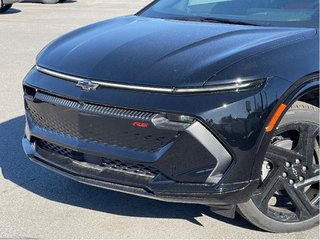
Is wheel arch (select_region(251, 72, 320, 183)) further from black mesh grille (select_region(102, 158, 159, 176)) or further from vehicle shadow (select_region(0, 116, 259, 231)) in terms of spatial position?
vehicle shadow (select_region(0, 116, 259, 231))

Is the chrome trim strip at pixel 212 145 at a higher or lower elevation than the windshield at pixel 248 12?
lower

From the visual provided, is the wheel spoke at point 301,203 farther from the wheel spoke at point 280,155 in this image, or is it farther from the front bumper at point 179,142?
the front bumper at point 179,142

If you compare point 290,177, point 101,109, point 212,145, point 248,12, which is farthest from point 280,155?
point 248,12

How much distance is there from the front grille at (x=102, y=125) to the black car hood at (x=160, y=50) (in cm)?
19

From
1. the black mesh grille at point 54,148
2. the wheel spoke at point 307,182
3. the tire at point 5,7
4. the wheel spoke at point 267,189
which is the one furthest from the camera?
the tire at point 5,7

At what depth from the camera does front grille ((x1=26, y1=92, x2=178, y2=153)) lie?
278 centimetres

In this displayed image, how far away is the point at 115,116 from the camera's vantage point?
9.31 feet

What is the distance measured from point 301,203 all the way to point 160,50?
133 centimetres

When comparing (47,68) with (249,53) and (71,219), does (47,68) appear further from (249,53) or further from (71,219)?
(249,53)

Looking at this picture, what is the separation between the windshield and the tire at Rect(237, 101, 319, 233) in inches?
30.5

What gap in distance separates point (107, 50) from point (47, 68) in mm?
436

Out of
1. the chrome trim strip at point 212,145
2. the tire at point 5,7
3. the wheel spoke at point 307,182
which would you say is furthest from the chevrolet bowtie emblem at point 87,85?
the tire at point 5,7

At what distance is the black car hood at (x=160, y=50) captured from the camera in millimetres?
2832

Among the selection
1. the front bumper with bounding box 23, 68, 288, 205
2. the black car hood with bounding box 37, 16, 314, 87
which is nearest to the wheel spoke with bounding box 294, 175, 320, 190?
the front bumper with bounding box 23, 68, 288, 205
